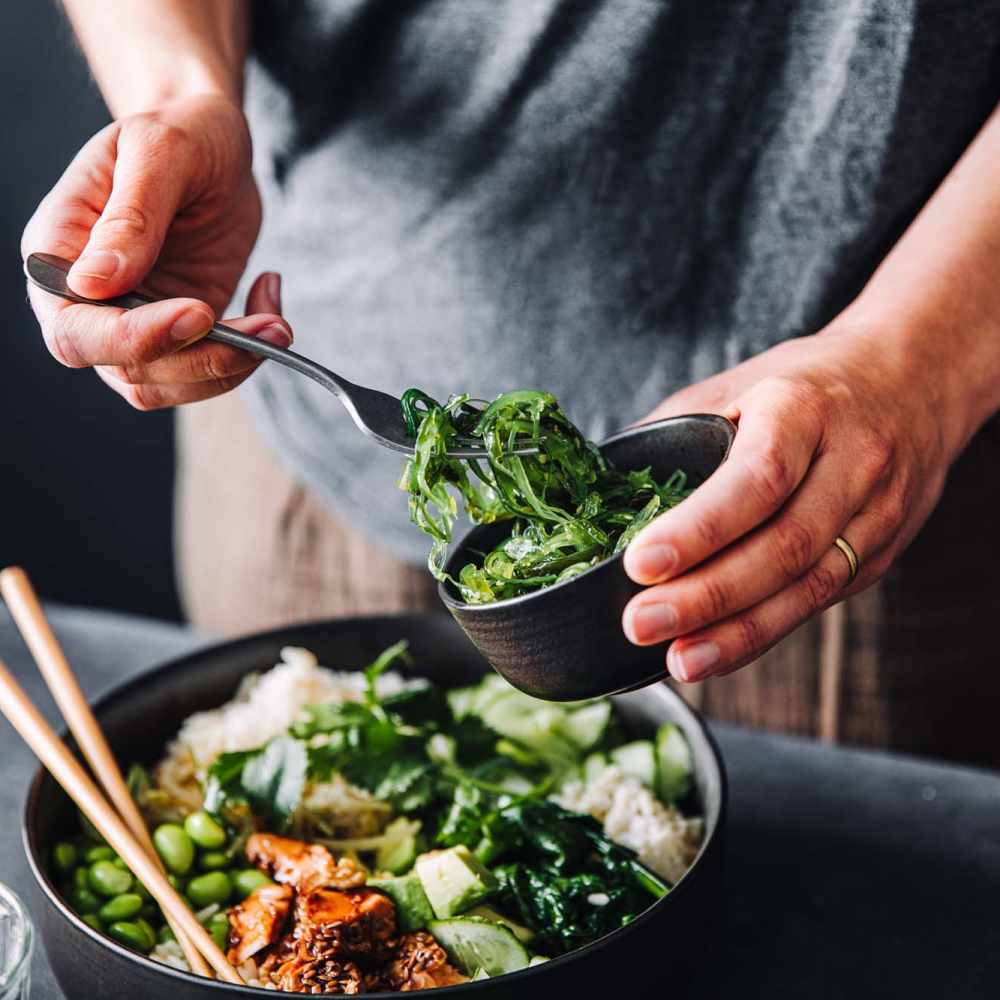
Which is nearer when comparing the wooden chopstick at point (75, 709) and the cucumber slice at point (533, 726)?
the wooden chopstick at point (75, 709)

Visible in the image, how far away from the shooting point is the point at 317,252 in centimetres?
200

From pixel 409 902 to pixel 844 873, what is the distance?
1.80 feet

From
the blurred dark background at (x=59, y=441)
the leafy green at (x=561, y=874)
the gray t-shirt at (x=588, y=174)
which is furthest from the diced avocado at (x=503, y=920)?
the blurred dark background at (x=59, y=441)

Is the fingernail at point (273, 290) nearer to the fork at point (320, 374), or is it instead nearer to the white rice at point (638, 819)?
the fork at point (320, 374)

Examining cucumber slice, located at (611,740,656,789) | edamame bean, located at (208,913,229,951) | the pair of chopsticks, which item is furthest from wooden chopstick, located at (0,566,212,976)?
cucumber slice, located at (611,740,656,789)

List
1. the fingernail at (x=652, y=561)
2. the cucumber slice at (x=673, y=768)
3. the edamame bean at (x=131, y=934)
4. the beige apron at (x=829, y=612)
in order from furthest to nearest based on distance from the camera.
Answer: the beige apron at (x=829, y=612) → the cucumber slice at (x=673, y=768) → the edamame bean at (x=131, y=934) → the fingernail at (x=652, y=561)

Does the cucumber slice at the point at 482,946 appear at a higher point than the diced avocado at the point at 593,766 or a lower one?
higher

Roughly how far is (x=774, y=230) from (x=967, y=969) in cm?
102

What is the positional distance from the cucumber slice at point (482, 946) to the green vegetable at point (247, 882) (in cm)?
23

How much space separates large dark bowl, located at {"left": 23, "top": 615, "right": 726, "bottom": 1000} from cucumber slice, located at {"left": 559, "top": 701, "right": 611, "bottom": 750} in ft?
0.12

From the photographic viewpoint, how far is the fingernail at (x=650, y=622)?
0.98 m

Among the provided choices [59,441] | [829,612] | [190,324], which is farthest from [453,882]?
[59,441]

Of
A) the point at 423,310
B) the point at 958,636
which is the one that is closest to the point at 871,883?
the point at 958,636

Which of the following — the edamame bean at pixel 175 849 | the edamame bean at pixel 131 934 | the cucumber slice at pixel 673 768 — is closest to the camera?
the edamame bean at pixel 131 934
